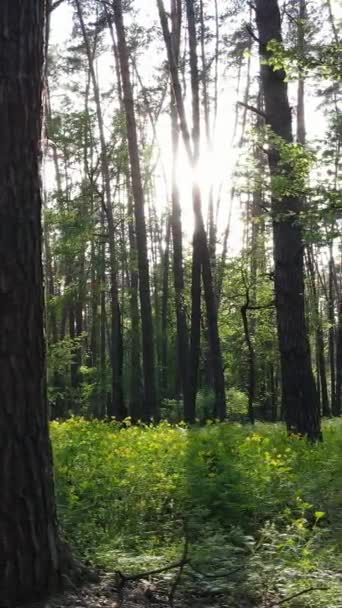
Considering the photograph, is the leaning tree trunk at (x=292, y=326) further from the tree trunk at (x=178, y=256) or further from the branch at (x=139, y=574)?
the tree trunk at (x=178, y=256)

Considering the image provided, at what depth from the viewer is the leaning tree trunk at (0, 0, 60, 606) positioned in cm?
291

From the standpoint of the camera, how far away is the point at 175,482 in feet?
17.1

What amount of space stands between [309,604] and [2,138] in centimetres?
279

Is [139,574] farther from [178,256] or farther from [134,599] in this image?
[178,256]

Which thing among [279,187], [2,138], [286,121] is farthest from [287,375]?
[2,138]

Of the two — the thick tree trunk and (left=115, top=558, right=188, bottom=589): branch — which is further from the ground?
the thick tree trunk

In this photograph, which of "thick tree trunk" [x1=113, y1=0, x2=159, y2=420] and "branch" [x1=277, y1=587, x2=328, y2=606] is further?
"thick tree trunk" [x1=113, y1=0, x2=159, y2=420]

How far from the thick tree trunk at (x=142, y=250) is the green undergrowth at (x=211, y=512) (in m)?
9.29

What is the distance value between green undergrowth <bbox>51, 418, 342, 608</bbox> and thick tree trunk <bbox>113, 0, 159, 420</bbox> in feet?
30.5

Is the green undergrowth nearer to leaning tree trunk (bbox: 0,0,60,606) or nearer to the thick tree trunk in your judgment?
leaning tree trunk (bbox: 0,0,60,606)

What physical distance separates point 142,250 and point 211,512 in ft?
42.0

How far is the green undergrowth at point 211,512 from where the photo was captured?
345 cm

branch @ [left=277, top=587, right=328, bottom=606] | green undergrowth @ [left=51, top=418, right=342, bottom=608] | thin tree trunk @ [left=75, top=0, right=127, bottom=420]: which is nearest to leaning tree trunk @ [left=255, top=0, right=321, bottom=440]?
green undergrowth @ [left=51, top=418, right=342, bottom=608]

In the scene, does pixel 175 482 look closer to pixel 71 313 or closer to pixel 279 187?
pixel 279 187
